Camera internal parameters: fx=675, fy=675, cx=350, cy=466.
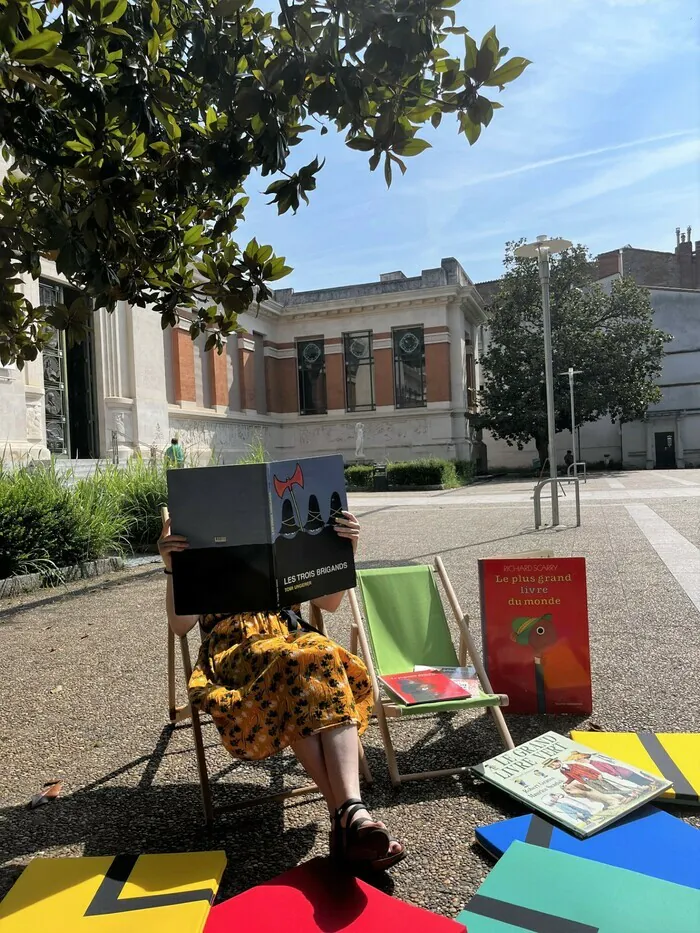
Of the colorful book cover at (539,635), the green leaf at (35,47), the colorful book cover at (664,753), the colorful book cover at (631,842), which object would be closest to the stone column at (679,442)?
the colorful book cover at (539,635)

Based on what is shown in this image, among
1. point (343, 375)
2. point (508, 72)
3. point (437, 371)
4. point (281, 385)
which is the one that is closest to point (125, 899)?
point (508, 72)

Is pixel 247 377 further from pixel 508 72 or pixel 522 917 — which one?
pixel 522 917

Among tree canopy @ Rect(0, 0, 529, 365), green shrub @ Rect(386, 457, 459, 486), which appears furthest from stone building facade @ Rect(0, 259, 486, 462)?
tree canopy @ Rect(0, 0, 529, 365)

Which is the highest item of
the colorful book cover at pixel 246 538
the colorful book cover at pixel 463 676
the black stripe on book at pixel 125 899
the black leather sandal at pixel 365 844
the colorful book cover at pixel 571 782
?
the colorful book cover at pixel 246 538

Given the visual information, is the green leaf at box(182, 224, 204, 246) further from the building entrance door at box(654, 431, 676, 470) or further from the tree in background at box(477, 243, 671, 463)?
the building entrance door at box(654, 431, 676, 470)

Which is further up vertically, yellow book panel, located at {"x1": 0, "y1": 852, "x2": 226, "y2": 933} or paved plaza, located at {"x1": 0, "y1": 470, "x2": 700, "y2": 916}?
yellow book panel, located at {"x1": 0, "y1": 852, "x2": 226, "y2": 933}

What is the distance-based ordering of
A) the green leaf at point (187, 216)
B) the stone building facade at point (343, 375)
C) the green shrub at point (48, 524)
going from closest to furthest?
the green leaf at point (187, 216)
the green shrub at point (48, 524)
the stone building facade at point (343, 375)

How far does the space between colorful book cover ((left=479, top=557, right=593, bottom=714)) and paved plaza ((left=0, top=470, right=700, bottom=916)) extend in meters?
0.13

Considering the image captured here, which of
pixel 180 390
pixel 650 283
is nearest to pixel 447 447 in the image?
pixel 180 390

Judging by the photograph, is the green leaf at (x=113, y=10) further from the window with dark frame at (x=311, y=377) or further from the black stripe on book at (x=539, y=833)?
the window with dark frame at (x=311, y=377)

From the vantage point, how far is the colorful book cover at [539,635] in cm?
367

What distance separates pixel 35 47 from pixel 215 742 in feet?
10.2

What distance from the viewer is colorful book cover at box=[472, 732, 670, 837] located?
260cm

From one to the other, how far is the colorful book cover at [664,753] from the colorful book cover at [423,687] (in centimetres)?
70
